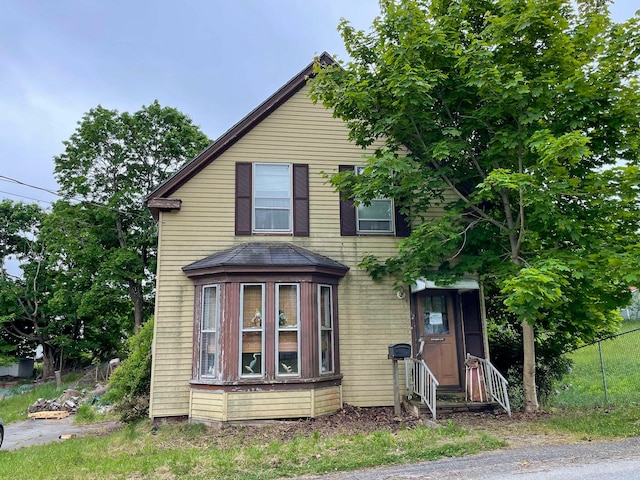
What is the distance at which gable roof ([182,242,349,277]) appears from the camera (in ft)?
28.9

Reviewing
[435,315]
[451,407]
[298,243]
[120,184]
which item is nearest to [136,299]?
[120,184]

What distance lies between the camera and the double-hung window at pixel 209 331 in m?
8.81

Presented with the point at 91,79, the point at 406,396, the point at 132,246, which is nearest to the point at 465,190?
the point at 406,396

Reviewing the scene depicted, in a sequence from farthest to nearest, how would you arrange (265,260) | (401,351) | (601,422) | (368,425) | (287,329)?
1. (265,260)
2. (287,329)
3. (401,351)
4. (368,425)
5. (601,422)

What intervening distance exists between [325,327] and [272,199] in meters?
3.19

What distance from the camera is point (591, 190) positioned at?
728 centimetres

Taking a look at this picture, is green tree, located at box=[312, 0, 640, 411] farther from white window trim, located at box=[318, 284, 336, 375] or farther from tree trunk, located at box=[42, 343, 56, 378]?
tree trunk, located at box=[42, 343, 56, 378]

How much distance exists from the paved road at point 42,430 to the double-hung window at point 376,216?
782 cm

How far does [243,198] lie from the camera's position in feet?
32.8

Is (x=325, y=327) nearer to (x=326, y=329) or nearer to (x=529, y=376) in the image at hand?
(x=326, y=329)

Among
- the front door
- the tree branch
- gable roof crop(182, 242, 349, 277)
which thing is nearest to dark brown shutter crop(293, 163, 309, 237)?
gable roof crop(182, 242, 349, 277)

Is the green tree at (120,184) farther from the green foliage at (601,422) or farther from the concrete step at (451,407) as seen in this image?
the green foliage at (601,422)

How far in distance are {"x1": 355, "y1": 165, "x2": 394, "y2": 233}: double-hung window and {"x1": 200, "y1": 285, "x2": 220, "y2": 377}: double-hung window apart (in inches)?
146

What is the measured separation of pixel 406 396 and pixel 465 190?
16.0 ft
